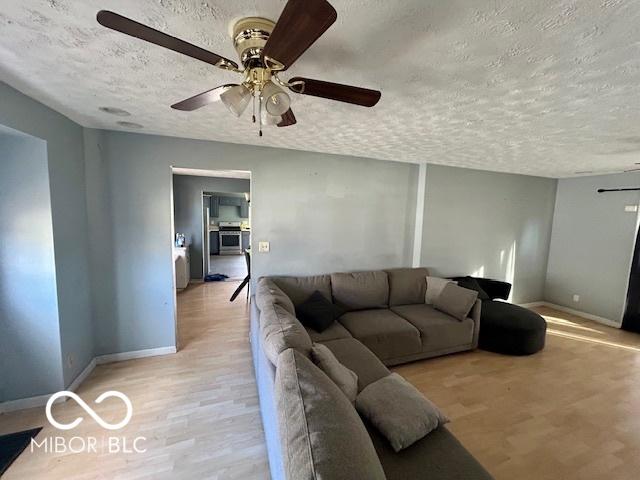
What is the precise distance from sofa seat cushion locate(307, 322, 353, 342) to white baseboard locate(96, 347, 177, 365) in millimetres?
1713

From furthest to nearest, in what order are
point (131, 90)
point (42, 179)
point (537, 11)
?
point (42, 179) → point (131, 90) → point (537, 11)

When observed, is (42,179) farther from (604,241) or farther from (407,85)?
(604,241)

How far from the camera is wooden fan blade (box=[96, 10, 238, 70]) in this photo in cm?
76

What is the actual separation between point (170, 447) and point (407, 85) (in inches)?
111

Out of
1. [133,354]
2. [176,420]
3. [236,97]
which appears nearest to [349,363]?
[176,420]

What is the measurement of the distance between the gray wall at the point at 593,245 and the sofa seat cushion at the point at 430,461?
4844mm

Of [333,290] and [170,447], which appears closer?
[170,447]

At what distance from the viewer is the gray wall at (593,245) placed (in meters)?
4.02

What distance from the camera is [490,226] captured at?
4379 mm

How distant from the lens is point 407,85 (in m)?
1.51

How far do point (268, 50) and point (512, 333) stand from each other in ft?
12.3

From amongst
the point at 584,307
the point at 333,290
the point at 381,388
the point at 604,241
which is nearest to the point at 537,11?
the point at 381,388

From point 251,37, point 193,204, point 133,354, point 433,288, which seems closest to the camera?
point 251,37

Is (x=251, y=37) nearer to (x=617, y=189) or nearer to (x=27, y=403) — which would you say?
(x=27, y=403)
